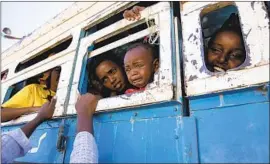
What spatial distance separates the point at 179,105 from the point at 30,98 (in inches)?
75.5

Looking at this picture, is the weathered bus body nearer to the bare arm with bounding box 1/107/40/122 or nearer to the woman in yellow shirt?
the bare arm with bounding box 1/107/40/122

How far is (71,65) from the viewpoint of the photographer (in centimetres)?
196

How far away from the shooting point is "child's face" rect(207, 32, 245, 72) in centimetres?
139

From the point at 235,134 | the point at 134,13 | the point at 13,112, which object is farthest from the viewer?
the point at 13,112

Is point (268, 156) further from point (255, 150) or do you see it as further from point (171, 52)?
point (171, 52)

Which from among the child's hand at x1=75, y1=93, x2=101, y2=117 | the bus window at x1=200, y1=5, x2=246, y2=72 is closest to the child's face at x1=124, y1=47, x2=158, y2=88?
the child's hand at x1=75, y1=93, x2=101, y2=117

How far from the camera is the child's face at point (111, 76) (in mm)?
2051

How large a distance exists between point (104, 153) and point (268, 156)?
0.86 metres

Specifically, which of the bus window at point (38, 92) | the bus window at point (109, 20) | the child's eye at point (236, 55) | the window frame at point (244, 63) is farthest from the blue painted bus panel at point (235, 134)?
the bus window at point (38, 92)

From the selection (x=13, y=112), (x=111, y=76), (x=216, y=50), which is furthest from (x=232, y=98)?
(x=13, y=112)

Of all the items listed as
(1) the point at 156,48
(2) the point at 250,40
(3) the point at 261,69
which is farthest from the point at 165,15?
(3) the point at 261,69

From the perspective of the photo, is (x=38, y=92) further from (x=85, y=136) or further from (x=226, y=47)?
(x=226, y=47)

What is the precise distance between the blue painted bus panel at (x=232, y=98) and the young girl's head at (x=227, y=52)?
0.34m

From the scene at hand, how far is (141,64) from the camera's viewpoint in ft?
5.36
